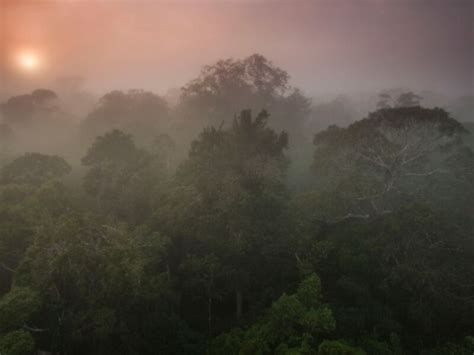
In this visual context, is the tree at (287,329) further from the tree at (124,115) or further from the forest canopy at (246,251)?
the tree at (124,115)

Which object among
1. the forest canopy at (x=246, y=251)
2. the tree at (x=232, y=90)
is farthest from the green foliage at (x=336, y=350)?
the tree at (x=232, y=90)

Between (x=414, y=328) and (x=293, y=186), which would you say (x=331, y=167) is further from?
(x=414, y=328)

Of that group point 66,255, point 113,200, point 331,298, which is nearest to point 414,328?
point 331,298

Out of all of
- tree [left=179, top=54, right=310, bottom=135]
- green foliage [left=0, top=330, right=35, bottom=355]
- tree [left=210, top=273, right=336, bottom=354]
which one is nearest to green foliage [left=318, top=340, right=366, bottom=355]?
tree [left=210, top=273, right=336, bottom=354]

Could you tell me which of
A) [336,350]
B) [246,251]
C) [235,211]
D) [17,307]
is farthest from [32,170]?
[336,350]

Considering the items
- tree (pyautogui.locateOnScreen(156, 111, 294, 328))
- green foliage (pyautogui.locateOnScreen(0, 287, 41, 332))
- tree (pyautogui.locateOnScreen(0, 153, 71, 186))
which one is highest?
tree (pyautogui.locateOnScreen(0, 153, 71, 186))

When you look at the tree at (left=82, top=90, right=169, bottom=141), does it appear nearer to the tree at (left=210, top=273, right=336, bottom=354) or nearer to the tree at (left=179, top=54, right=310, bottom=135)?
the tree at (left=179, top=54, right=310, bottom=135)

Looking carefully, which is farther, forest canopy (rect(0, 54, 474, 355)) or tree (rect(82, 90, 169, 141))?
tree (rect(82, 90, 169, 141))
